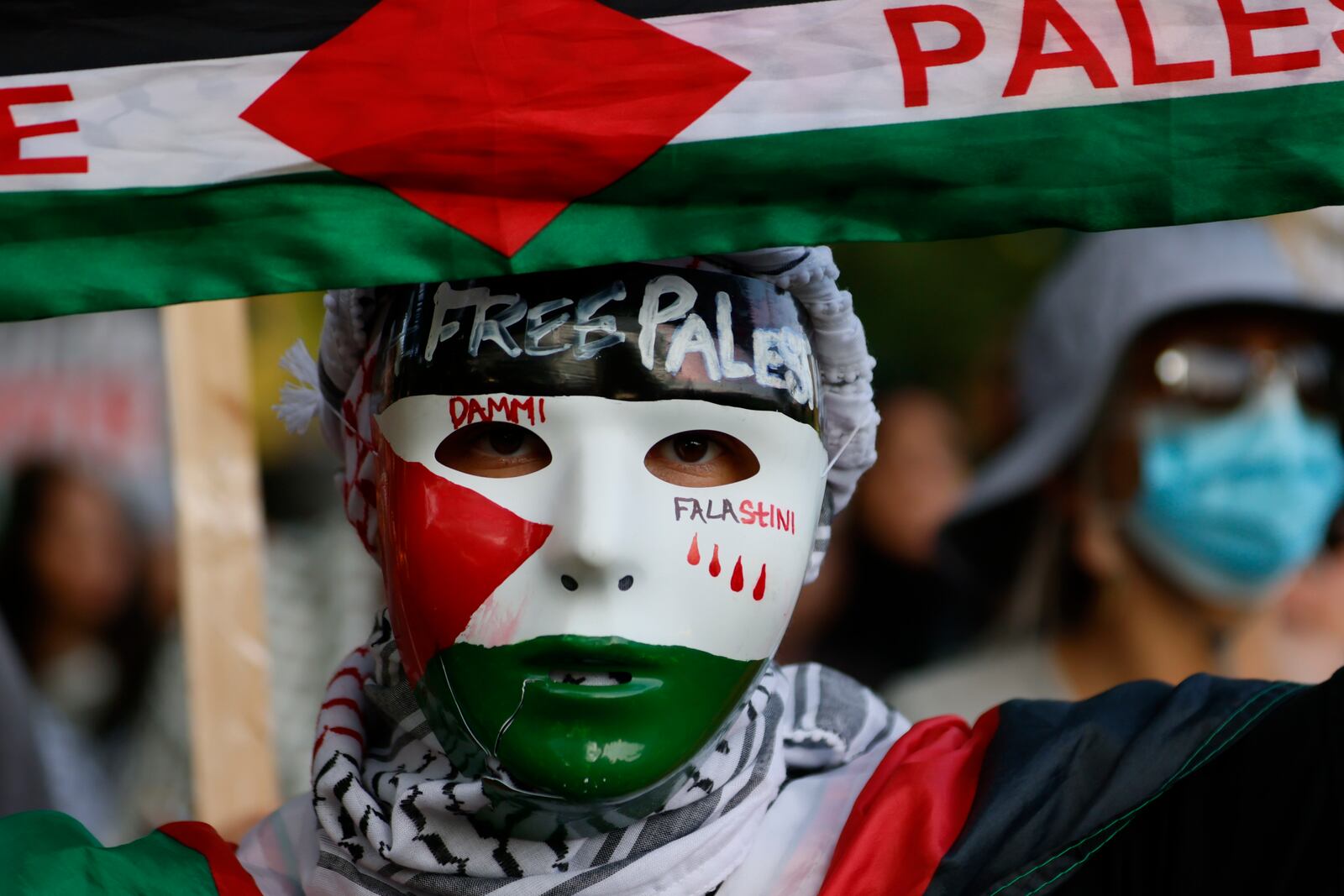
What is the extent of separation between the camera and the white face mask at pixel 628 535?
1.82m

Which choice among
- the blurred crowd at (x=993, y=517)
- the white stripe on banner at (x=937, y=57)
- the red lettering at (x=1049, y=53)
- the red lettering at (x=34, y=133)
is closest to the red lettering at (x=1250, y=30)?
the white stripe on banner at (x=937, y=57)

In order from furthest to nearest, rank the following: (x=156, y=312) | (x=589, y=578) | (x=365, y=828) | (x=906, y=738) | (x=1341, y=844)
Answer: (x=156, y=312) → (x=906, y=738) → (x=365, y=828) → (x=589, y=578) → (x=1341, y=844)

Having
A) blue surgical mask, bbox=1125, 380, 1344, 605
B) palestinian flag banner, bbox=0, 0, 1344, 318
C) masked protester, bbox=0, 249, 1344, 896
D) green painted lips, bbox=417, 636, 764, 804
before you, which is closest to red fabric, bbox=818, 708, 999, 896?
masked protester, bbox=0, 249, 1344, 896

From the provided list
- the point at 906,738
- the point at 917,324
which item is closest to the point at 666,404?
the point at 906,738

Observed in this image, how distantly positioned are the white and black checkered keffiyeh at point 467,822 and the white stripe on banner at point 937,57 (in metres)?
0.69

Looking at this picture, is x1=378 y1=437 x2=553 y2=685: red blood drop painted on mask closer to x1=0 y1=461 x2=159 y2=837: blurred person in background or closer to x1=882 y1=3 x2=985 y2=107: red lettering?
x1=882 y1=3 x2=985 y2=107: red lettering

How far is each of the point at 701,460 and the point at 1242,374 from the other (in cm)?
235

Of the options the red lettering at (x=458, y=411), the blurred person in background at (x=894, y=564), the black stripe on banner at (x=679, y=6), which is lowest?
the blurred person in background at (x=894, y=564)

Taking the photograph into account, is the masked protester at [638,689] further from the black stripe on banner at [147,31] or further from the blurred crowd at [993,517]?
the blurred crowd at [993,517]

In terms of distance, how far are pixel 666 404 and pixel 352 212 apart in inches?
15.3

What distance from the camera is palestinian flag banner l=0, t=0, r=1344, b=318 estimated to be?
1.72 meters

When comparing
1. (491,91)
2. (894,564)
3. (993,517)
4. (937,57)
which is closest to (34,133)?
(491,91)

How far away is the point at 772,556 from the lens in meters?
1.90

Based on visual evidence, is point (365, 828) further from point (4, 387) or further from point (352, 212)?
point (4, 387)
